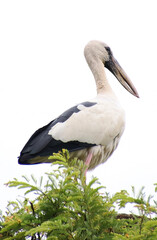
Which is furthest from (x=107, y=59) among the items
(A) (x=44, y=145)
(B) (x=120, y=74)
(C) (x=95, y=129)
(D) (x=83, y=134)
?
(A) (x=44, y=145)

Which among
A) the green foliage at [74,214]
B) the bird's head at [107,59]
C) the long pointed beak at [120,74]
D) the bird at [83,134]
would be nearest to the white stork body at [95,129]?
the bird at [83,134]

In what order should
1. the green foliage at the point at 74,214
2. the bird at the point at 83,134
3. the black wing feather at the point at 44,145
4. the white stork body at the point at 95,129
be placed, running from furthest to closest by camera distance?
1. the white stork body at the point at 95,129
2. the bird at the point at 83,134
3. the black wing feather at the point at 44,145
4. the green foliage at the point at 74,214

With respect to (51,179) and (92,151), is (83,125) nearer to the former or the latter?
(92,151)

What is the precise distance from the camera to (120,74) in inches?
421

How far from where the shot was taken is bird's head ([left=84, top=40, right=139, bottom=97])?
10.3 metres

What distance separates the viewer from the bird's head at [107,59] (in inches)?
404

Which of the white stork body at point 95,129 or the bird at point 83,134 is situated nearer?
the bird at point 83,134

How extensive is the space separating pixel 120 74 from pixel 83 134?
2.53 metres

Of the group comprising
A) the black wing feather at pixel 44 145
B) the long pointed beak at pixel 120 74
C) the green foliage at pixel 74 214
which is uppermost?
the long pointed beak at pixel 120 74

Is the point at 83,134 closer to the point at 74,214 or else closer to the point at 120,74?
the point at 120,74

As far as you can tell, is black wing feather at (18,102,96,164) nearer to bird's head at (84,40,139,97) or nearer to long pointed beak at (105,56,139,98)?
bird's head at (84,40,139,97)

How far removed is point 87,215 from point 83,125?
506 cm

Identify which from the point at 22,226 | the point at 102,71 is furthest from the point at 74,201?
the point at 102,71

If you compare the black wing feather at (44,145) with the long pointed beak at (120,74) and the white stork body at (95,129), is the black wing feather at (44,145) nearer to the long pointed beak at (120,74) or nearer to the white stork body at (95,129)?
the white stork body at (95,129)
